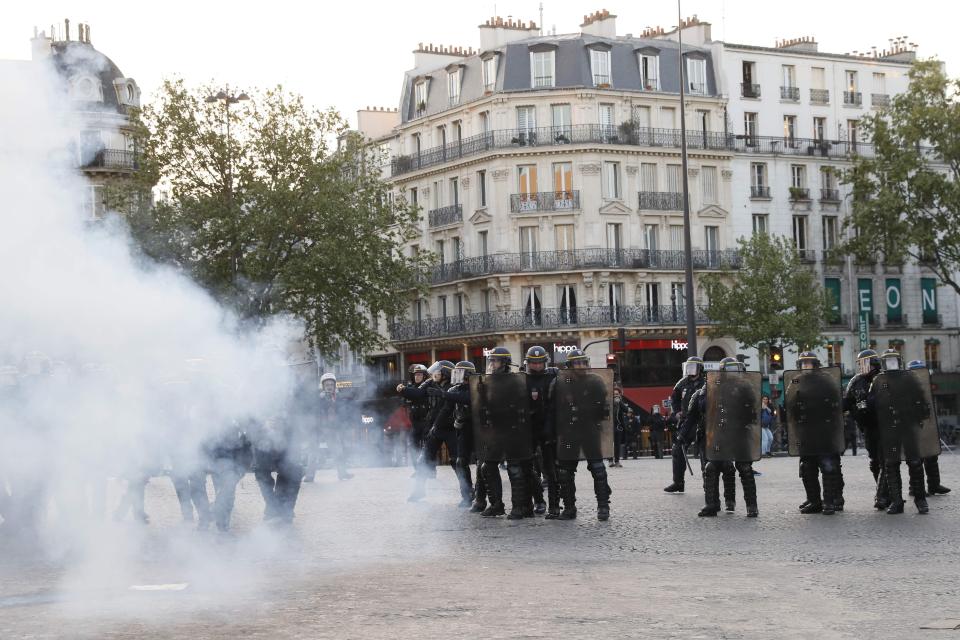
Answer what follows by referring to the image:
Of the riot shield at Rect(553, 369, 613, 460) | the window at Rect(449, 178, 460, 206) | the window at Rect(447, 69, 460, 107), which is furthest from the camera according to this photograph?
the window at Rect(447, 69, 460, 107)

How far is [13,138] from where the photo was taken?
1405 cm

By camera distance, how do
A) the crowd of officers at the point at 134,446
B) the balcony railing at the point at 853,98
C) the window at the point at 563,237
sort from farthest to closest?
the balcony railing at the point at 853,98 < the window at the point at 563,237 < the crowd of officers at the point at 134,446

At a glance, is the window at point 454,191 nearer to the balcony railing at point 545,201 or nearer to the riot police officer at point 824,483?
the balcony railing at point 545,201

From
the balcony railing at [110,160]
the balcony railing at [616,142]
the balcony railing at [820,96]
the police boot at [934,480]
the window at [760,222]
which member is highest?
the balcony railing at [820,96]

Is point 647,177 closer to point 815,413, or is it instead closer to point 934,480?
point 934,480

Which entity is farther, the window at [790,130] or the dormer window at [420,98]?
the dormer window at [420,98]

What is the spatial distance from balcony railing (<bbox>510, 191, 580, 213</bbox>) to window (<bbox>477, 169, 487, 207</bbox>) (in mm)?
1803

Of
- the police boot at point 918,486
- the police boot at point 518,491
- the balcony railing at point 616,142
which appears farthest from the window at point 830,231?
the police boot at point 518,491

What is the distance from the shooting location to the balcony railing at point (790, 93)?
70688 millimetres

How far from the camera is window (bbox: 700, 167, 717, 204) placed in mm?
68125

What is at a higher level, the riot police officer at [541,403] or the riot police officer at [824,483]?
the riot police officer at [541,403]

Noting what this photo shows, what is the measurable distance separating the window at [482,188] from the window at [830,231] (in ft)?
56.9

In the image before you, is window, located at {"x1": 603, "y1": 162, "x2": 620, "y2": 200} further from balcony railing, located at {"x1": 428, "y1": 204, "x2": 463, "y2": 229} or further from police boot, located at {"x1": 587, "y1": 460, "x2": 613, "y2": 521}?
police boot, located at {"x1": 587, "y1": 460, "x2": 613, "y2": 521}

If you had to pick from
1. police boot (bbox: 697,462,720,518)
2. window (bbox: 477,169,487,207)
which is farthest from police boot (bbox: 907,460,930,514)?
window (bbox: 477,169,487,207)
